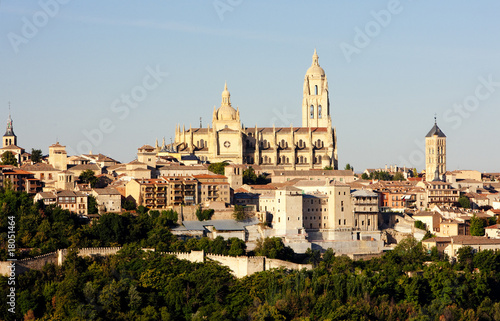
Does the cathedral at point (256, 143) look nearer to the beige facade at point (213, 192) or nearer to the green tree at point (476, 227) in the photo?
the beige facade at point (213, 192)

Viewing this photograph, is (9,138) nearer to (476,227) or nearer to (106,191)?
(106,191)

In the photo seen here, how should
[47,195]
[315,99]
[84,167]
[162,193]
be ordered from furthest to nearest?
1. [315,99]
2. [84,167]
3. [162,193]
4. [47,195]

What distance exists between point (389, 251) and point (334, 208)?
4.15m

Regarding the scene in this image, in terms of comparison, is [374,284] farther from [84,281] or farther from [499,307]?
[84,281]

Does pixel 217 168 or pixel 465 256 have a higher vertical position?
pixel 217 168

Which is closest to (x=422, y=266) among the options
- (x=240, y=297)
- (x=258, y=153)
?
(x=240, y=297)

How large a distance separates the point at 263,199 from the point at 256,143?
23962 mm

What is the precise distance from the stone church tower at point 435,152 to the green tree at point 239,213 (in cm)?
2695

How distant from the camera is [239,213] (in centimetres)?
5388

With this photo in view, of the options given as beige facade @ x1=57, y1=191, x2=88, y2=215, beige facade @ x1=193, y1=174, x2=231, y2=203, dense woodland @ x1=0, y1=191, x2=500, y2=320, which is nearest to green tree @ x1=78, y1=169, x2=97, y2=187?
beige facade @ x1=57, y1=191, x2=88, y2=215

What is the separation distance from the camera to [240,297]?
43.8 metres

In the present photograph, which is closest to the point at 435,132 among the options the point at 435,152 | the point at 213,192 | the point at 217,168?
the point at 435,152

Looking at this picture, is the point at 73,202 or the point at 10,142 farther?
the point at 10,142

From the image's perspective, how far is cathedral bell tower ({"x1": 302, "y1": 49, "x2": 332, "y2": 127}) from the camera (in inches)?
3625
